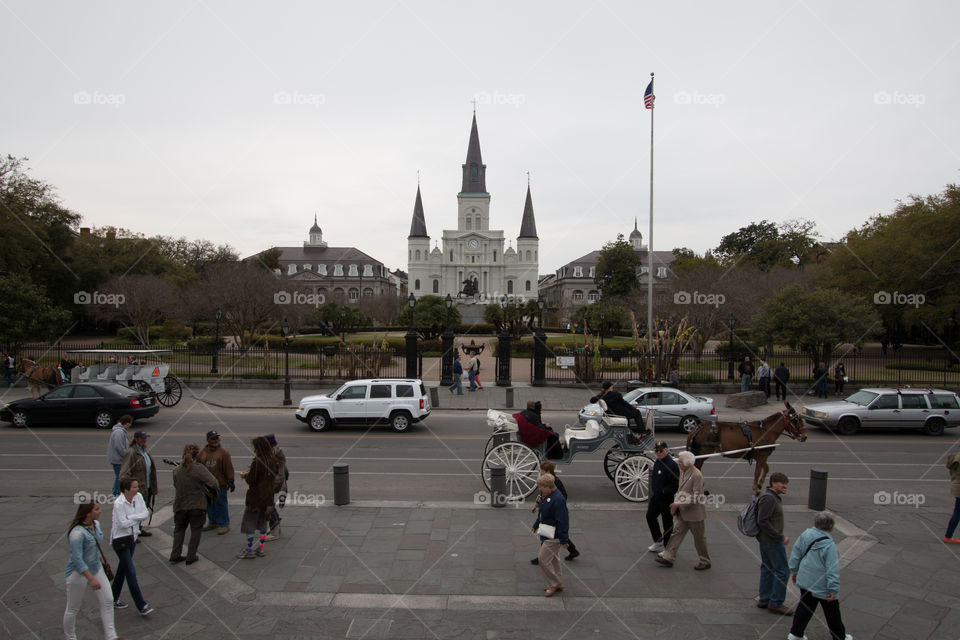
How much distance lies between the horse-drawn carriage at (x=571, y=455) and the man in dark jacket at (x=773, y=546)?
347cm

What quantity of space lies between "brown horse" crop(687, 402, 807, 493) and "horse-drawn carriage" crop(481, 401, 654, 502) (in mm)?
821

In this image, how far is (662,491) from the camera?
7.52 m

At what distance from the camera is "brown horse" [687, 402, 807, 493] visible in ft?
32.5

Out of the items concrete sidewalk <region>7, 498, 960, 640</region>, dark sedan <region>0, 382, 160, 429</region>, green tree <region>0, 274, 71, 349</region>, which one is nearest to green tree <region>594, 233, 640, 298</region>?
green tree <region>0, 274, 71, 349</region>

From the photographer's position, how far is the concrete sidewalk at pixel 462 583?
595cm

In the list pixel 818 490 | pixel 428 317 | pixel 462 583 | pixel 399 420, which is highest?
pixel 428 317

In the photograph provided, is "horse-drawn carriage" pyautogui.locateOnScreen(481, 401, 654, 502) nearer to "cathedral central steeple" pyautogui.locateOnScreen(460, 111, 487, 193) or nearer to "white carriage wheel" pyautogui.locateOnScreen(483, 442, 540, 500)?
"white carriage wheel" pyautogui.locateOnScreen(483, 442, 540, 500)

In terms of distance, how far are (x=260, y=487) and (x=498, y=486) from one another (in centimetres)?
385

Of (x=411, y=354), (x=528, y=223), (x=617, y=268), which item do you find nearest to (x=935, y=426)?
(x=411, y=354)

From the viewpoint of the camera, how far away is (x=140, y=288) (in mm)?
42969

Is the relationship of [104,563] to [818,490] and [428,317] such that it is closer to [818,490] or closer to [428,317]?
[818,490]

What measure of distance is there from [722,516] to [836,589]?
4.18 m

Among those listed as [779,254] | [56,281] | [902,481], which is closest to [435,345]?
[902,481]

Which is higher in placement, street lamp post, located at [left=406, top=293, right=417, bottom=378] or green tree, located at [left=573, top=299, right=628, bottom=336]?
green tree, located at [left=573, top=299, right=628, bottom=336]
